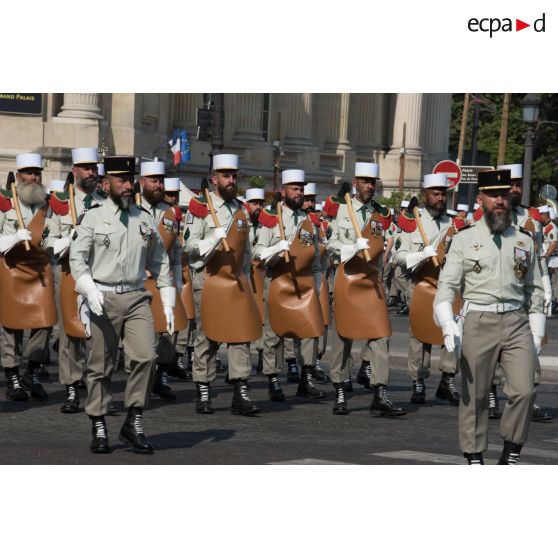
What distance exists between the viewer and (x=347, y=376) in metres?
14.5

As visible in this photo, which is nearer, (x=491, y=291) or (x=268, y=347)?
(x=491, y=291)

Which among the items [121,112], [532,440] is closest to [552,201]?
[121,112]

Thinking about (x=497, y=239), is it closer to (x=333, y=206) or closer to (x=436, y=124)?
(x=333, y=206)

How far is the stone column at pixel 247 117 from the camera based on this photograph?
53469 millimetres

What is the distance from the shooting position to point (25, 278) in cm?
1503

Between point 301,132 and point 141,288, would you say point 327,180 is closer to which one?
point 301,132

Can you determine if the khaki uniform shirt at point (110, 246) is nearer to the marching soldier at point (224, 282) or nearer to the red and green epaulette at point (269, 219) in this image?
the marching soldier at point (224, 282)

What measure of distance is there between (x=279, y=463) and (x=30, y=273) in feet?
16.3

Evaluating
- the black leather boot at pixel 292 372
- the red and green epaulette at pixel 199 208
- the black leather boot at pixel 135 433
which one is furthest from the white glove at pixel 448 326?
the black leather boot at pixel 292 372

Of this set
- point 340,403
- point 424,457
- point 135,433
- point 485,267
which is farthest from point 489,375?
point 340,403

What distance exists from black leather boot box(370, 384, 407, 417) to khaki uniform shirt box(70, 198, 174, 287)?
3369 mm

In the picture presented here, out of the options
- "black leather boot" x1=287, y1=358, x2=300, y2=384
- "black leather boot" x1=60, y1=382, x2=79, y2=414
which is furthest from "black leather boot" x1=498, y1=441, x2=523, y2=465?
"black leather boot" x1=287, y1=358, x2=300, y2=384

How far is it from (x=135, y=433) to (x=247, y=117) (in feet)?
142

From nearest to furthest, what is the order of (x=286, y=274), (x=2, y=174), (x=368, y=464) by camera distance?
(x=368, y=464)
(x=286, y=274)
(x=2, y=174)
